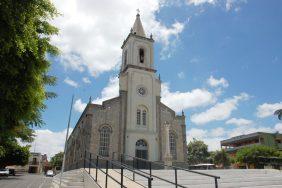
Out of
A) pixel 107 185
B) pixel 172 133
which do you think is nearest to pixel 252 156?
pixel 172 133

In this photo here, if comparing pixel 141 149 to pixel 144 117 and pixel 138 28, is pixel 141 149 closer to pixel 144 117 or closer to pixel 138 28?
pixel 144 117

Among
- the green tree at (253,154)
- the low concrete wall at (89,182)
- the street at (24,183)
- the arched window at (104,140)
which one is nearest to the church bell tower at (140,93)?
the arched window at (104,140)

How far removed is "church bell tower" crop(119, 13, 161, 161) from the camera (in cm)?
2695

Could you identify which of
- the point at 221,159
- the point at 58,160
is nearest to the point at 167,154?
the point at 221,159

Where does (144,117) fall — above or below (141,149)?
above

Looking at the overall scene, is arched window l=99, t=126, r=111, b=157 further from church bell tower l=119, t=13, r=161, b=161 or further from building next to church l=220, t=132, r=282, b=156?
building next to church l=220, t=132, r=282, b=156

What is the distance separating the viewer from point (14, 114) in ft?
18.7

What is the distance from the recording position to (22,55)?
16.7 ft

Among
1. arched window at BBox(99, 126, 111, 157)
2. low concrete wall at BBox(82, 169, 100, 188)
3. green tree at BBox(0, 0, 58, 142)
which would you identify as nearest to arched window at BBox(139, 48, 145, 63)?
arched window at BBox(99, 126, 111, 157)

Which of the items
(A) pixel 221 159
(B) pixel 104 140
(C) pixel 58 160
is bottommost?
(C) pixel 58 160

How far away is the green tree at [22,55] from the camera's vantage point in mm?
4113

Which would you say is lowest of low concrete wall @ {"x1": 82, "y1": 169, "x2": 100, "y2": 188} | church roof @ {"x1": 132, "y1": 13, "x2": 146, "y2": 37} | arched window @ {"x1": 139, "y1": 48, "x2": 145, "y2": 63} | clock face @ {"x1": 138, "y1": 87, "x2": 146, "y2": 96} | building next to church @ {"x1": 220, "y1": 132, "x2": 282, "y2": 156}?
low concrete wall @ {"x1": 82, "y1": 169, "x2": 100, "y2": 188}

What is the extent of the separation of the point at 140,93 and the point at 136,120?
10.3 feet

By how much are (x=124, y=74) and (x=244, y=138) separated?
39.9 meters
